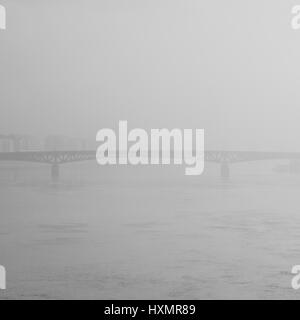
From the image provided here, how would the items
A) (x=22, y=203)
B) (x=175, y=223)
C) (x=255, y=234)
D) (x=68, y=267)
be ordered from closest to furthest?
(x=68, y=267) → (x=255, y=234) → (x=175, y=223) → (x=22, y=203)

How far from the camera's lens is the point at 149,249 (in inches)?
1497

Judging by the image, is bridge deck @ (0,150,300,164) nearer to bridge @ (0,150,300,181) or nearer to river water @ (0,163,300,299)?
bridge @ (0,150,300,181)

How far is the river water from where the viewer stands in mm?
25562

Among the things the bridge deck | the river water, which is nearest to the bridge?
the bridge deck

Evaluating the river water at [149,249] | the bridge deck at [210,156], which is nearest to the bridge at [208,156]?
the bridge deck at [210,156]

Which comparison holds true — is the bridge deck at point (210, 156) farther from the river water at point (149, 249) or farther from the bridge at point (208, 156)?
the river water at point (149, 249)

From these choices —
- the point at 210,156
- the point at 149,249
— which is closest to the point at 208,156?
the point at 210,156

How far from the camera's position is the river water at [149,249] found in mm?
25562

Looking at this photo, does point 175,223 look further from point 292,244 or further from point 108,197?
point 108,197

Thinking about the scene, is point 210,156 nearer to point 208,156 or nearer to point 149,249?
point 208,156

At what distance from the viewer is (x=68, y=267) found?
103 ft

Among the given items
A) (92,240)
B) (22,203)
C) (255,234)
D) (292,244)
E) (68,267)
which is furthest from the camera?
(22,203)
